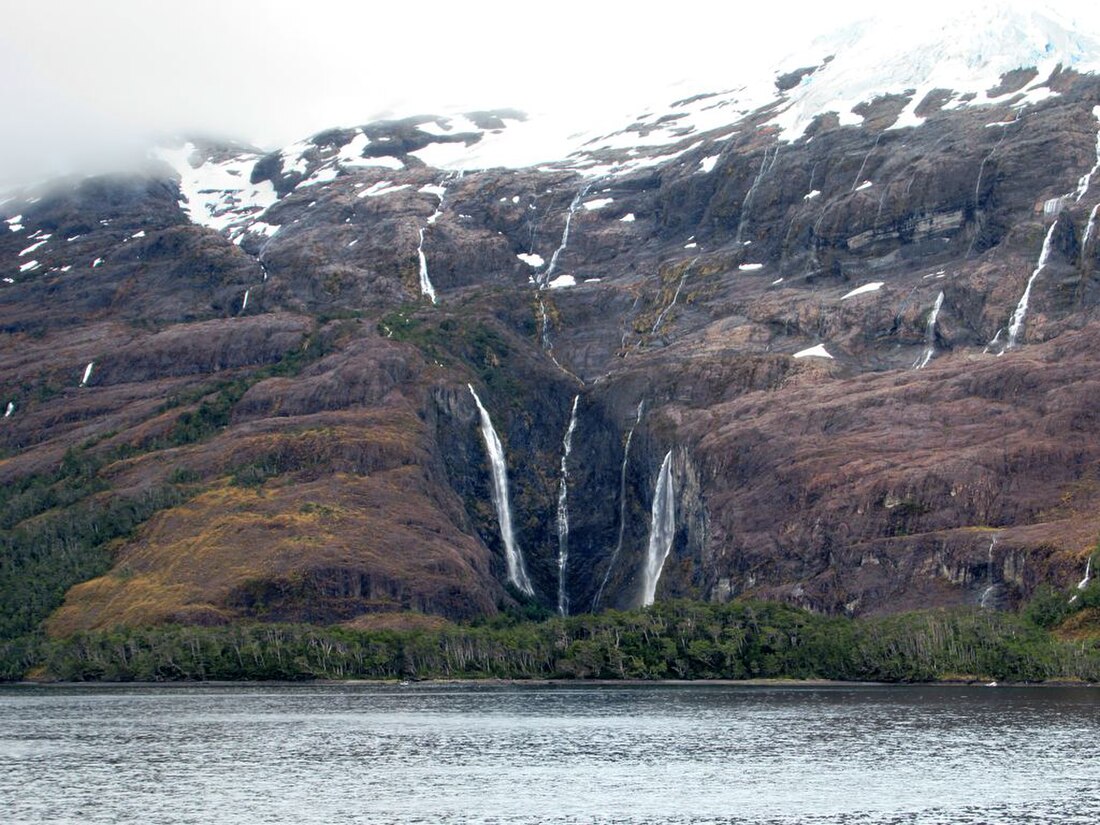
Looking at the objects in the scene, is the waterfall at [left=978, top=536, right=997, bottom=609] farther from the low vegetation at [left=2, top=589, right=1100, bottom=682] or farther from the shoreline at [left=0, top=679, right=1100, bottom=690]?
the shoreline at [left=0, top=679, right=1100, bottom=690]

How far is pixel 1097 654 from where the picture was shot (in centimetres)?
13600

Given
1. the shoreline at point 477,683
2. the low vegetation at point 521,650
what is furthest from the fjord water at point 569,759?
the low vegetation at point 521,650

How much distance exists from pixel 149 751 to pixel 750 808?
44.0 metres

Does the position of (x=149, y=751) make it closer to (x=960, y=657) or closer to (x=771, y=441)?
(x=960, y=657)

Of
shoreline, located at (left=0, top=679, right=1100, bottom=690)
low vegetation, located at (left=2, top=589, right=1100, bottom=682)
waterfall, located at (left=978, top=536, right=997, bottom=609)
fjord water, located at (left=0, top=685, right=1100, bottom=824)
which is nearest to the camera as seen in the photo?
fjord water, located at (left=0, top=685, right=1100, bottom=824)

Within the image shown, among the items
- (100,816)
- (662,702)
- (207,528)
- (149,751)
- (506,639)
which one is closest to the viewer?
(100,816)

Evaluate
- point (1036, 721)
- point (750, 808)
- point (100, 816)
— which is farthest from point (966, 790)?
point (100, 816)

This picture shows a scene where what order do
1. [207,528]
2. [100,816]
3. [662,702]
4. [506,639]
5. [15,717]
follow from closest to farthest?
[100,816] < [15,717] < [662,702] < [506,639] < [207,528]

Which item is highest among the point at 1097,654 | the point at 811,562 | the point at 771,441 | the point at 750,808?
the point at 771,441

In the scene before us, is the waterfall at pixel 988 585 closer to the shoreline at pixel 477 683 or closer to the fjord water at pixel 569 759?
the shoreline at pixel 477 683

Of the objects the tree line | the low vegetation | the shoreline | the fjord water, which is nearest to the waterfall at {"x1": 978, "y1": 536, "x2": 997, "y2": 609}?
the tree line

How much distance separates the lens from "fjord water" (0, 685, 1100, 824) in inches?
2867

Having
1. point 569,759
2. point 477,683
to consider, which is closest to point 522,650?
point 477,683

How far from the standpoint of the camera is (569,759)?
302 feet
